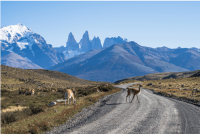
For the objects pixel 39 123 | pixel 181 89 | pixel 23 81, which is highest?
pixel 23 81

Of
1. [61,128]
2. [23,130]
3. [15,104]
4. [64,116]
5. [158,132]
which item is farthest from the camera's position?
[15,104]

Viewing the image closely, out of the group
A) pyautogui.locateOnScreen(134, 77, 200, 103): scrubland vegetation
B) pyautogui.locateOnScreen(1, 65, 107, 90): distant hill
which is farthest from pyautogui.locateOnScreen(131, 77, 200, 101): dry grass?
pyautogui.locateOnScreen(1, 65, 107, 90): distant hill

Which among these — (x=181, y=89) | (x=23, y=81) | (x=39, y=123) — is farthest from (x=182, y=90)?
(x=23, y=81)

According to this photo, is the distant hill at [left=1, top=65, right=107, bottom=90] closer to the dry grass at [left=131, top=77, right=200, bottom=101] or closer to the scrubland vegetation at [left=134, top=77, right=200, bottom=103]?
the dry grass at [left=131, top=77, right=200, bottom=101]

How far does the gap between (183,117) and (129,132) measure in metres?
6.52

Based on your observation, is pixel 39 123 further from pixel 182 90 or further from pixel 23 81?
pixel 23 81

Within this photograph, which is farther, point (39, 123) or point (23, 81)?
point (23, 81)

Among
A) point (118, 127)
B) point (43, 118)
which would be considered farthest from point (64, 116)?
point (118, 127)

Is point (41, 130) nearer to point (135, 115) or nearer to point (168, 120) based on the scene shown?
point (135, 115)

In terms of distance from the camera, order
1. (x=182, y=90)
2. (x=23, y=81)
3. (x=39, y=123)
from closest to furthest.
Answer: (x=39, y=123)
(x=182, y=90)
(x=23, y=81)

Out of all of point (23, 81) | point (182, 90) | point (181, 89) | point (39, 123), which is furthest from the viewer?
point (23, 81)

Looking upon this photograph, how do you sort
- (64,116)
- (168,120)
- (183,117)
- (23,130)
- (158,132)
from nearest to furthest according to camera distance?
(158,132) < (23,130) < (168,120) < (183,117) < (64,116)

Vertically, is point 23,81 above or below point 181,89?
above

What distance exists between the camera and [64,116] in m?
16.0
